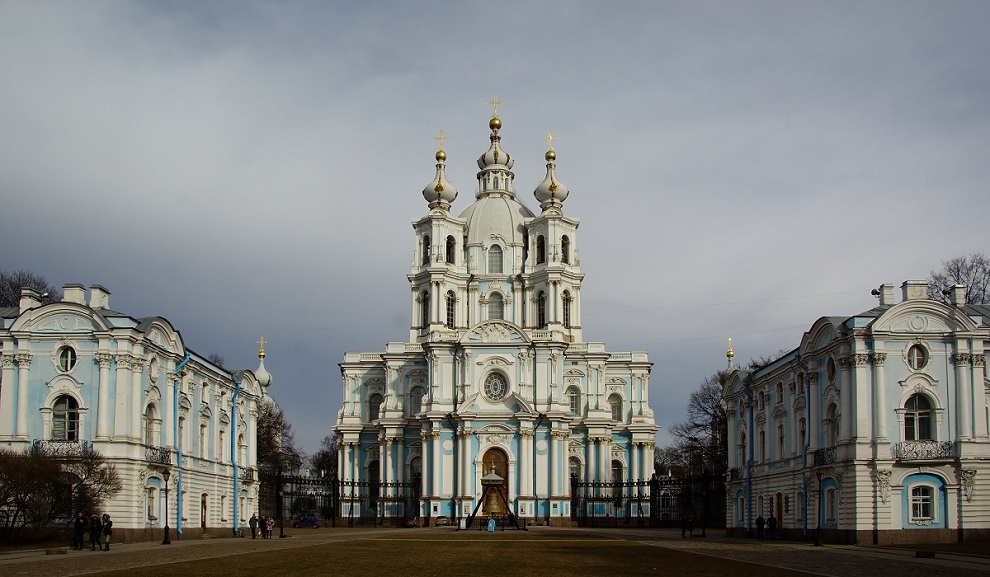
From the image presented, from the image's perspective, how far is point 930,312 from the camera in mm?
39500

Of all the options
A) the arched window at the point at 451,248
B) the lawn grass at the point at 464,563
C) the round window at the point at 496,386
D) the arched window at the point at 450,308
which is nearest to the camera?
the lawn grass at the point at 464,563

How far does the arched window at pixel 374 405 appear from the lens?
265 feet

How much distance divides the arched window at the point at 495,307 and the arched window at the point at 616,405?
10.1 meters

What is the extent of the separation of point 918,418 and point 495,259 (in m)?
46.0

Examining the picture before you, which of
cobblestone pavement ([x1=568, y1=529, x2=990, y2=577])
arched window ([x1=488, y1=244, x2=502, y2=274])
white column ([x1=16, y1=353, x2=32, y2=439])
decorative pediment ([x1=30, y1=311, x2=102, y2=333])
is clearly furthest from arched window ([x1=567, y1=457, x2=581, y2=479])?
white column ([x1=16, y1=353, x2=32, y2=439])

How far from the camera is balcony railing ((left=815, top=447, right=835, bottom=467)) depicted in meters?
40.6

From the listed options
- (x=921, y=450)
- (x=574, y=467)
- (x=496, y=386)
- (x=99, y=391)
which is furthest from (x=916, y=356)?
(x=574, y=467)

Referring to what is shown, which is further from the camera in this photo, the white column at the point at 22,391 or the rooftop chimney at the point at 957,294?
the rooftop chimney at the point at 957,294

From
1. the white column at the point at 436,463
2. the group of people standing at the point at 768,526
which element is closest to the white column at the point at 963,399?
the group of people standing at the point at 768,526

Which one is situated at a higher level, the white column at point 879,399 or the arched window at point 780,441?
the white column at point 879,399

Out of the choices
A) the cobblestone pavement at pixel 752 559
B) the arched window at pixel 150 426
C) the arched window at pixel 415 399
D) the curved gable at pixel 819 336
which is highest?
the curved gable at pixel 819 336

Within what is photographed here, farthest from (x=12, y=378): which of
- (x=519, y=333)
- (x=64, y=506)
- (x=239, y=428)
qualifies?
(x=519, y=333)

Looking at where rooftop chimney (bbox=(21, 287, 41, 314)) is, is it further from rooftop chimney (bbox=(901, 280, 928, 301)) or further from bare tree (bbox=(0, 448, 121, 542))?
rooftop chimney (bbox=(901, 280, 928, 301))

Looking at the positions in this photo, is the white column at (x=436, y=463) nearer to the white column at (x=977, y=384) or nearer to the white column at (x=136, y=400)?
the white column at (x=136, y=400)
